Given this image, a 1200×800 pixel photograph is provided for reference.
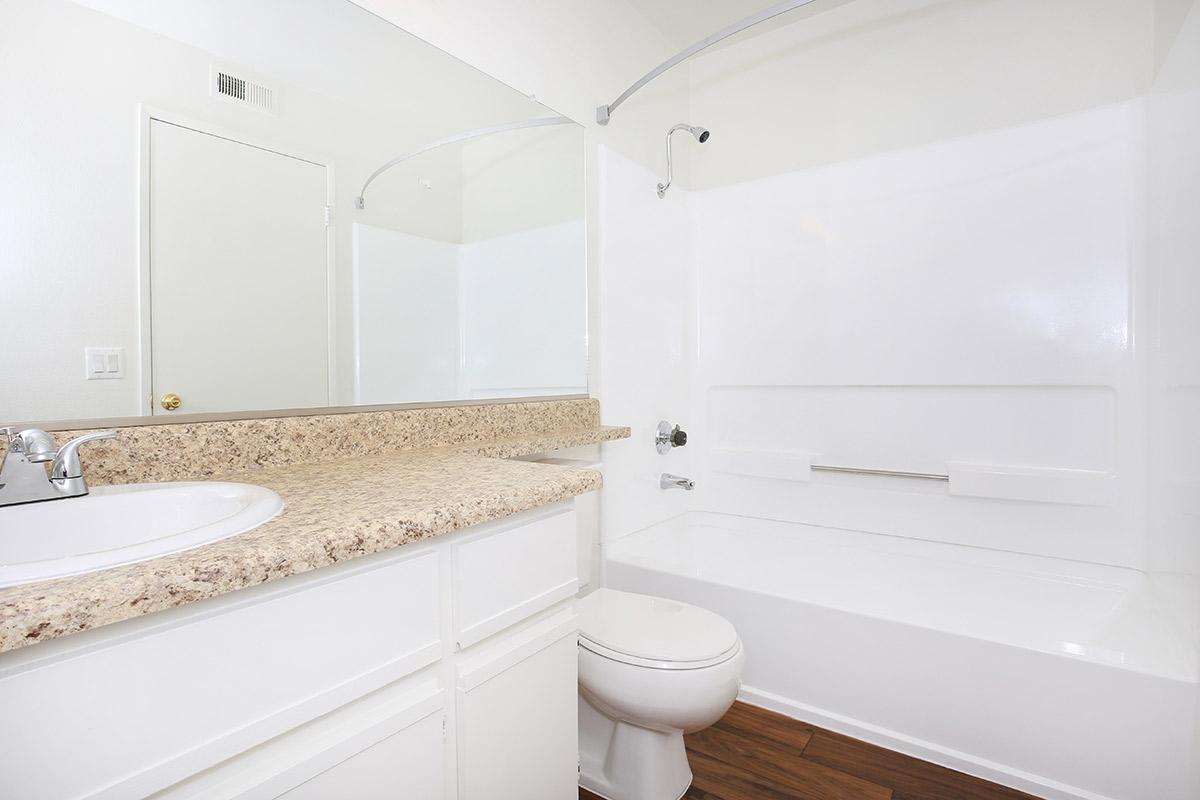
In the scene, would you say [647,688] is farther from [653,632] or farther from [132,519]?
[132,519]

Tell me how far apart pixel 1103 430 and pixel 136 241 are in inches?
103

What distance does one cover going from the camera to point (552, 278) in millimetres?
1973

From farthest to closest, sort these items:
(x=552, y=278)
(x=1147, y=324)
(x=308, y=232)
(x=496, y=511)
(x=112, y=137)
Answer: (x=552, y=278) → (x=1147, y=324) → (x=308, y=232) → (x=112, y=137) → (x=496, y=511)

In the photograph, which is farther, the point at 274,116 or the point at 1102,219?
the point at 1102,219

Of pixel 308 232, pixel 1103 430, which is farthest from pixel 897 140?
pixel 308 232

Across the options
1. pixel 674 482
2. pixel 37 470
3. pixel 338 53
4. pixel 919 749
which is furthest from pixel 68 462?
pixel 919 749

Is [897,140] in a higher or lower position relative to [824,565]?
higher

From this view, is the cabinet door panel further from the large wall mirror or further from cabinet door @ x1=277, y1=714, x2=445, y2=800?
the large wall mirror

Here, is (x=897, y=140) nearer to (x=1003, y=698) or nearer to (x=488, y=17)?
(x=488, y=17)

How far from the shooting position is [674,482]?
234cm

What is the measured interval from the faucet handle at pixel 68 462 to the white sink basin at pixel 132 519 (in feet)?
0.13

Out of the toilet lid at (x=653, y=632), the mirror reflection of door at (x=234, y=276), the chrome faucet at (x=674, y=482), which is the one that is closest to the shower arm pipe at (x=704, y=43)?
the mirror reflection of door at (x=234, y=276)

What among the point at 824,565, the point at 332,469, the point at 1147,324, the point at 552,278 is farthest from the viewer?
the point at 824,565

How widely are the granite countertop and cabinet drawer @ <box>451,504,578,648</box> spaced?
0.06 m
